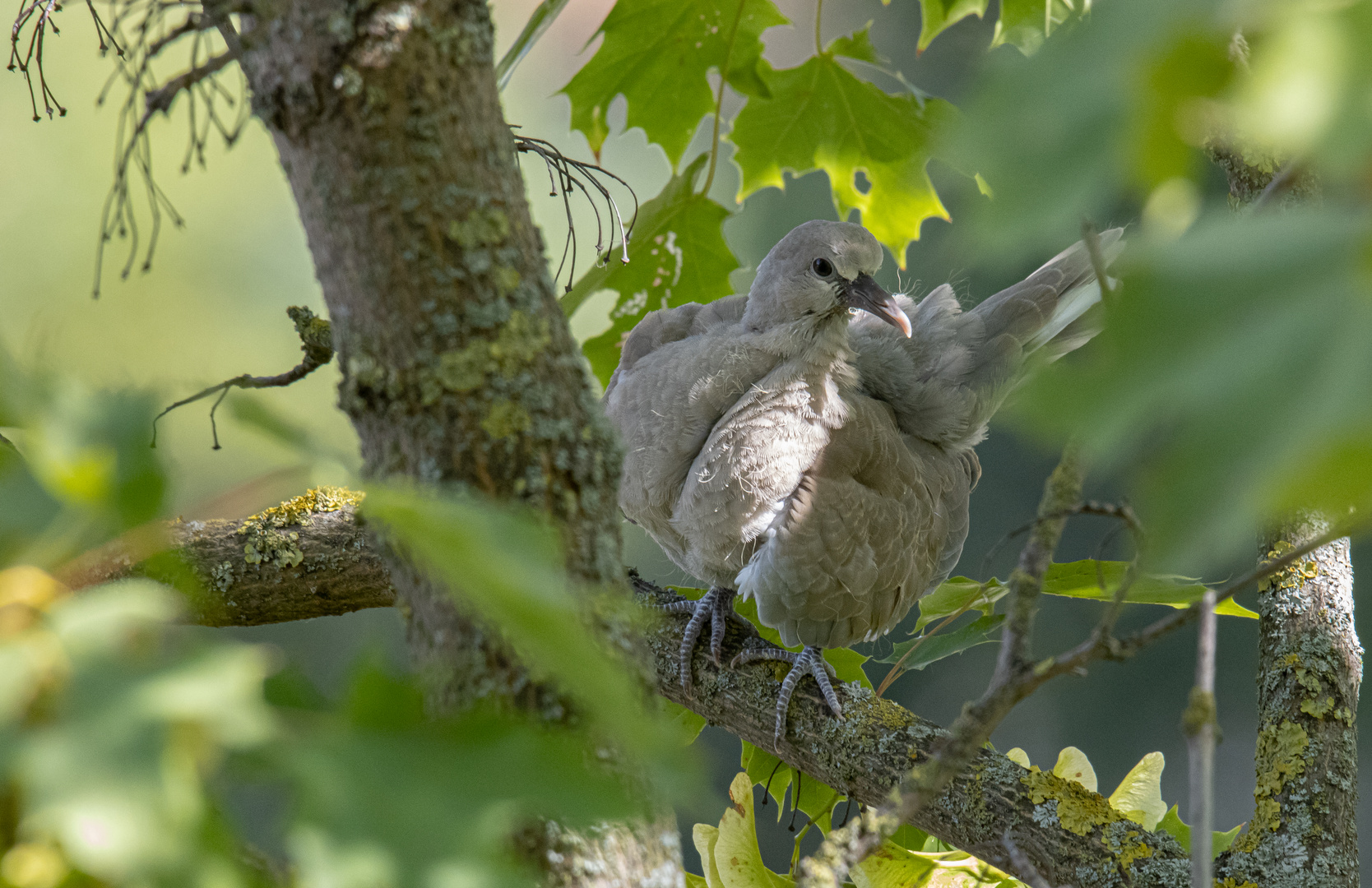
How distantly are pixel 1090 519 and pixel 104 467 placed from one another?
290cm

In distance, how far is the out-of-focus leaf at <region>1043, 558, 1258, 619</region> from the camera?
101cm

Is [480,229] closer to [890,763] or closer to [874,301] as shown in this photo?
[890,763]

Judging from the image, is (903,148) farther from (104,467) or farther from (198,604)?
(104,467)

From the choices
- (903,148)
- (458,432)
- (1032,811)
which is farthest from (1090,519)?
(458,432)

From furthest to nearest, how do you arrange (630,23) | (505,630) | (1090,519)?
(1090,519), (630,23), (505,630)

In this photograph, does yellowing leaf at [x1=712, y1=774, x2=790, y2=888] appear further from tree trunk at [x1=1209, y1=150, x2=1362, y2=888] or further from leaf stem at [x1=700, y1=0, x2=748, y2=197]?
leaf stem at [x1=700, y1=0, x2=748, y2=197]

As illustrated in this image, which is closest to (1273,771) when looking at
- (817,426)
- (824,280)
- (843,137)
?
(817,426)

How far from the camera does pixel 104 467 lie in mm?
262

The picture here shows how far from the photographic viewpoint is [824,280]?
1.31 metres

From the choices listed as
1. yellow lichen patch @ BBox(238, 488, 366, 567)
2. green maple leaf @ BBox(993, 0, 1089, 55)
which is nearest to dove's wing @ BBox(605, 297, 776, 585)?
yellow lichen patch @ BBox(238, 488, 366, 567)

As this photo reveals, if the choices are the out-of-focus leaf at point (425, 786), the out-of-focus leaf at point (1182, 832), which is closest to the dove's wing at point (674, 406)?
the out-of-focus leaf at point (1182, 832)

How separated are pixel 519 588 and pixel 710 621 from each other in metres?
1.05

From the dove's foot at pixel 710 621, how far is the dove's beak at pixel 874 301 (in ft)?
1.38

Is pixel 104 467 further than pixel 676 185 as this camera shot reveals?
No
